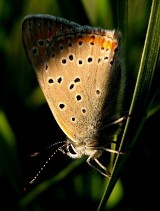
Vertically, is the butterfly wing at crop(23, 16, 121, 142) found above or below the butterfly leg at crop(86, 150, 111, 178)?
above

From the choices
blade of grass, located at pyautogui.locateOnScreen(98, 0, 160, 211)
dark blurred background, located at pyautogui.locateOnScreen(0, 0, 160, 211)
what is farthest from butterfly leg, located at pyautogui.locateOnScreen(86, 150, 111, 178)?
blade of grass, located at pyautogui.locateOnScreen(98, 0, 160, 211)

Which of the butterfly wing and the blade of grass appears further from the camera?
the butterfly wing

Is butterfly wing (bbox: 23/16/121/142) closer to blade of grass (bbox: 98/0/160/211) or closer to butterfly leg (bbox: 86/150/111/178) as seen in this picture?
butterfly leg (bbox: 86/150/111/178)

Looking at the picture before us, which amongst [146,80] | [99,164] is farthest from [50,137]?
[146,80]

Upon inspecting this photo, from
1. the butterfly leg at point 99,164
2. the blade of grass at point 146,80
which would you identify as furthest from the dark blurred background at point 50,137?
the blade of grass at point 146,80

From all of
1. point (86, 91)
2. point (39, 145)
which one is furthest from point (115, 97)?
point (39, 145)

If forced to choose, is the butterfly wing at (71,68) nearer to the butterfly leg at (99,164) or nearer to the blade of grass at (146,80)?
the butterfly leg at (99,164)

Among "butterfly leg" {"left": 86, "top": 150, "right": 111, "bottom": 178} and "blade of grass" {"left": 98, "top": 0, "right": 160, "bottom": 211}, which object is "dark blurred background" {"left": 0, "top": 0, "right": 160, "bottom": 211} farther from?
"blade of grass" {"left": 98, "top": 0, "right": 160, "bottom": 211}
